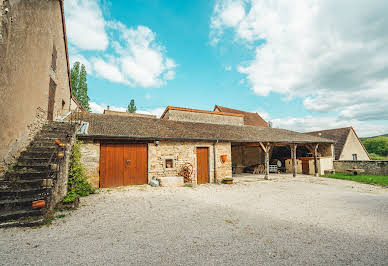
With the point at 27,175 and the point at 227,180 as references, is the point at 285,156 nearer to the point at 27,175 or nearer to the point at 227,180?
the point at 227,180

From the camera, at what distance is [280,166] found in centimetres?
1541

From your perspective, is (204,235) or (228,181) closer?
(204,235)

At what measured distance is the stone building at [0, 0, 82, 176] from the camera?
173 inches

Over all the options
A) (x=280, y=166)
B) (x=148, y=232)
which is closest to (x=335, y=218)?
(x=148, y=232)

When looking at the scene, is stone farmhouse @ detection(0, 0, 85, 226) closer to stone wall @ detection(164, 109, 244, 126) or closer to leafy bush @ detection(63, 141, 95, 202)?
leafy bush @ detection(63, 141, 95, 202)

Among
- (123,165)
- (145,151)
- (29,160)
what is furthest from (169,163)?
(29,160)

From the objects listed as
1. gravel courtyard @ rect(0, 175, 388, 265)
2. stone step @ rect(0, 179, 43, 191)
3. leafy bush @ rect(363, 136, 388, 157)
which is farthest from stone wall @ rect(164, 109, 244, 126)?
leafy bush @ rect(363, 136, 388, 157)

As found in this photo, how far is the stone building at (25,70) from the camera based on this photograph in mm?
4406

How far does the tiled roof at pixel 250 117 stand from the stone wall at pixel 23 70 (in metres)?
16.3

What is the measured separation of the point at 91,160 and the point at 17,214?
12.5 ft

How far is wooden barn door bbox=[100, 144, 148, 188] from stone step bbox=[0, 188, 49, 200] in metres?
3.40

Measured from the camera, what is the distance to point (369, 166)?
511 inches

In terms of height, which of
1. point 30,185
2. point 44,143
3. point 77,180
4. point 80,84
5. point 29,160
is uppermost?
point 80,84

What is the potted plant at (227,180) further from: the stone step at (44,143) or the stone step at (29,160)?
the stone step at (29,160)
